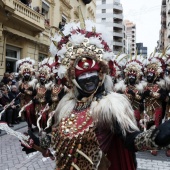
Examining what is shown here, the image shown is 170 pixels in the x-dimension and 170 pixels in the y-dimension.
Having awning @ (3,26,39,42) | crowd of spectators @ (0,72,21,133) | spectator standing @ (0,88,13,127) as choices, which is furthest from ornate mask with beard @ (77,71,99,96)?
awning @ (3,26,39,42)

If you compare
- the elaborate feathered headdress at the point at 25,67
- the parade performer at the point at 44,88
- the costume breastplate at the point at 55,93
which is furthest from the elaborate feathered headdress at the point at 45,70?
the costume breastplate at the point at 55,93

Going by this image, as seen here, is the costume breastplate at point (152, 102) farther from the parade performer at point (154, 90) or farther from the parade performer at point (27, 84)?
the parade performer at point (27, 84)

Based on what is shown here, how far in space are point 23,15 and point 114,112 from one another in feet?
37.9

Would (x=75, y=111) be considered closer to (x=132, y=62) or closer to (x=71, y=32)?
(x=71, y=32)

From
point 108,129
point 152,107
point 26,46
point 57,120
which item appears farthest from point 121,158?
point 26,46

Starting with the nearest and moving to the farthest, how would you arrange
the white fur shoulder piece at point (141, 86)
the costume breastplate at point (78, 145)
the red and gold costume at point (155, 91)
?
the costume breastplate at point (78, 145)
the red and gold costume at point (155, 91)
the white fur shoulder piece at point (141, 86)

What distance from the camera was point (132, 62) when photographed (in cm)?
641

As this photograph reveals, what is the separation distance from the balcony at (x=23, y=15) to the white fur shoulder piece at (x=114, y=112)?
9.66 metres

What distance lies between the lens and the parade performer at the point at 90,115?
1.81m

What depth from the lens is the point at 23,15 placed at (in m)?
12.3

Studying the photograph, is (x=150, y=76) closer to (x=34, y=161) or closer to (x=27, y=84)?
(x=34, y=161)

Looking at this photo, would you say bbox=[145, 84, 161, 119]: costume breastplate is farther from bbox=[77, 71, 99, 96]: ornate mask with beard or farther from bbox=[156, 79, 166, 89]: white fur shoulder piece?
bbox=[77, 71, 99, 96]: ornate mask with beard

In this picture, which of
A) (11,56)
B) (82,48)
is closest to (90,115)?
(82,48)

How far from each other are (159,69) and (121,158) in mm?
4470
